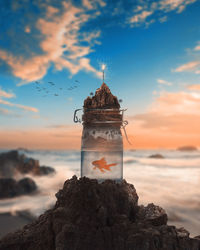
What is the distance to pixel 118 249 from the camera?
7.36 feet

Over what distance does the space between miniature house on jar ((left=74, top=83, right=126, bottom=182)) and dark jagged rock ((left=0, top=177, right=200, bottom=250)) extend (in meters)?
0.24

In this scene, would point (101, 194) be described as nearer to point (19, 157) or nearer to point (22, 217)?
point (22, 217)

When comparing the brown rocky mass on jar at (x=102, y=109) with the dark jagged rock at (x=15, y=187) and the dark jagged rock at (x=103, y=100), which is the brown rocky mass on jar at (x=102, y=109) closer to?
the dark jagged rock at (x=103, y=100)

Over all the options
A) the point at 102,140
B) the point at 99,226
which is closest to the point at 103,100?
the point at 102,140

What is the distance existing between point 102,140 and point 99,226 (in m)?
1.00

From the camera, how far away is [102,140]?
301 cm

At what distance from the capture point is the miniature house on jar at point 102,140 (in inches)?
118

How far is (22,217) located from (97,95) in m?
4.89

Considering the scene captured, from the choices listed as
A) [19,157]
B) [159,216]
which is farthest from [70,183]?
[19,157]

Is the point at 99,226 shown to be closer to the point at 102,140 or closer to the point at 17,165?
the point at 102,140

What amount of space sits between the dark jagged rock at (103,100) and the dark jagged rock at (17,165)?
8951 millimetres

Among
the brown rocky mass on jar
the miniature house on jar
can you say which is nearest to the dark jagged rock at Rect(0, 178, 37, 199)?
the miniature house on jar

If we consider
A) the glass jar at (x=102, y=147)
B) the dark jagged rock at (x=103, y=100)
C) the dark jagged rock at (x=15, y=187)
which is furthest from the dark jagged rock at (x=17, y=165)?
the dark jagged rock at (x=103, y=100)

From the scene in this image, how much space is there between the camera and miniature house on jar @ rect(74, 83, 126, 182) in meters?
3.00
